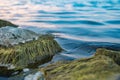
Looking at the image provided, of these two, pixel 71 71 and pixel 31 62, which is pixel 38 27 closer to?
pixel 31 62

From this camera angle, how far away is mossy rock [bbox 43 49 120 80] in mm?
5785

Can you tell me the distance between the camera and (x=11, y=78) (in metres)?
7.97

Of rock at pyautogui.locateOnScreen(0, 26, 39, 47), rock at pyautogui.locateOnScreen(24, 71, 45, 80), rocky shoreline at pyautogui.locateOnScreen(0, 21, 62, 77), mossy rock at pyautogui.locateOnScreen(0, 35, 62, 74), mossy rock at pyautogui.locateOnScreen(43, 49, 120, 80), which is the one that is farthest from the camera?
rock at pyautogui.locateOnScreen(0, 26, 39, 47)

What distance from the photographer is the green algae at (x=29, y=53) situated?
30.3 ft

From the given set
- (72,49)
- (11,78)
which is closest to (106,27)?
(72,49)

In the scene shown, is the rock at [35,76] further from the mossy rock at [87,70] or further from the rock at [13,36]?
the rock at [13,36]

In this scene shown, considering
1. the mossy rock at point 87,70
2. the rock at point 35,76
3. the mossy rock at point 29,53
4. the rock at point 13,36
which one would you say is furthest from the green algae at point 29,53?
the mossy rock at point 87,70

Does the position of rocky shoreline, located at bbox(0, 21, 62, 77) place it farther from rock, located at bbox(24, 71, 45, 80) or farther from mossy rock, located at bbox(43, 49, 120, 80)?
mossy rock, located at bbox(43, 49, 120, 80)

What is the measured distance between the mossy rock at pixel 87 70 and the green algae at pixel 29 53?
2646 millimetres

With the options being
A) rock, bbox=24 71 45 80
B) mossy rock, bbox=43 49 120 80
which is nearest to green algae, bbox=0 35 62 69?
rock, bbox=24 71 45 80

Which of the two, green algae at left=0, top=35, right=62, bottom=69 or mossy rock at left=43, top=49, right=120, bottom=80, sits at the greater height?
mossy rock at left=43, top=49, right=120, bottom=80

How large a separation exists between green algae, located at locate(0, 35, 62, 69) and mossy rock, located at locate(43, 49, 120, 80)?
8.68 ft

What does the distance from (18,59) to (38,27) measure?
9.52m

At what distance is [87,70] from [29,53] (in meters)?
3.91
